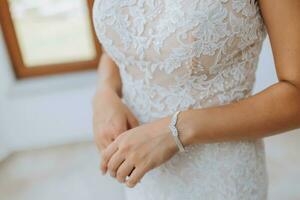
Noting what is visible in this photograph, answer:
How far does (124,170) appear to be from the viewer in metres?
0.81

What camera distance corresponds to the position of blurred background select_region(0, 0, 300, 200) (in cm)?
241

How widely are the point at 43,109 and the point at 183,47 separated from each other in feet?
6.39

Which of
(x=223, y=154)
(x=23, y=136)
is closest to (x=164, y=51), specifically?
(x=223, y=154)

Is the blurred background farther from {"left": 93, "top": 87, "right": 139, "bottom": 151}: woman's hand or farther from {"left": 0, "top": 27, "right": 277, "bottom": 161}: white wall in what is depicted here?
{"left": 93, "top": 87, "right": 139, "bottom": 151}: woman's hand

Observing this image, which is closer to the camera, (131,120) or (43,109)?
(131,120)

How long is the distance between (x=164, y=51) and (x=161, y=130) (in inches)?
5.5

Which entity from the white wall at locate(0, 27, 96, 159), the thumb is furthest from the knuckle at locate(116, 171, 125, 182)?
the white wall at locate(0, 27, 96, 159)

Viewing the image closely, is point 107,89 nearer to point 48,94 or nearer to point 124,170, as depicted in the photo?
point 124,170

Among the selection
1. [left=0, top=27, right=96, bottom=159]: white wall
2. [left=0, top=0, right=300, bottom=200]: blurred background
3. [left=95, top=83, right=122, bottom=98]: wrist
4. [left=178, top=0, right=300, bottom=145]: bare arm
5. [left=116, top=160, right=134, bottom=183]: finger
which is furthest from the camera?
[left=0, top=27, right=96, bottom=159]: white wall

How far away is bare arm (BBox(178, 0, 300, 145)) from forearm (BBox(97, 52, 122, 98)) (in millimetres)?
294

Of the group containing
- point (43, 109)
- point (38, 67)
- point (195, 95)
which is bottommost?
point (43, 109)

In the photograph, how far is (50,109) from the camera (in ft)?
8.50

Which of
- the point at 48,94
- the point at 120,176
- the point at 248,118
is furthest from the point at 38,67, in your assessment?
the point at 248,118

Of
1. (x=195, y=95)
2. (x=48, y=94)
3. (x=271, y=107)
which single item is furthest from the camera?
(x=48, y=94)
